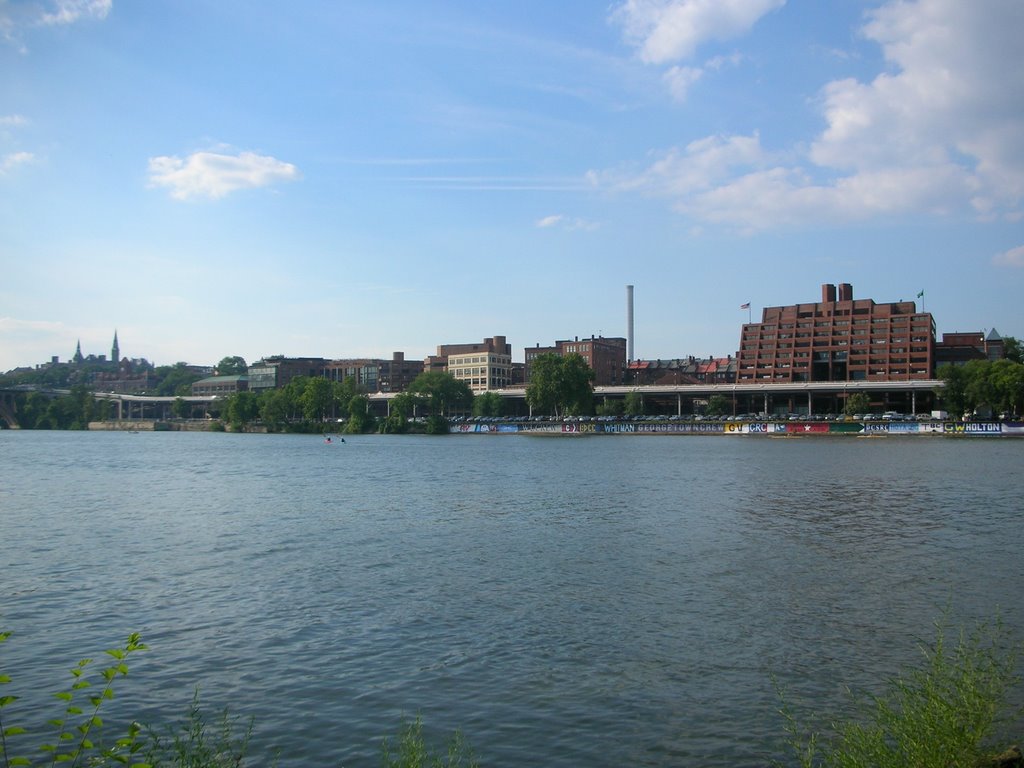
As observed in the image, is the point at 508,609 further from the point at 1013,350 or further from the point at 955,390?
the point at 1013,350

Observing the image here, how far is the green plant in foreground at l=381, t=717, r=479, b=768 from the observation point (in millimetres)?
10961

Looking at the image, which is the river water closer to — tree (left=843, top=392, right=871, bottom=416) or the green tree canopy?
the green tree canopy

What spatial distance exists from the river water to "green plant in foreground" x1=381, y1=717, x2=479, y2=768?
29cm

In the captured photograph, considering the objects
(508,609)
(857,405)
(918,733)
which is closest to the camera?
(918,733)

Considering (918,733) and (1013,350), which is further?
(1013,350)

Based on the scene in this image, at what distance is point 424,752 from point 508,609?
9.43 meters

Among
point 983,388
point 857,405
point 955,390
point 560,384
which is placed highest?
point 560,384

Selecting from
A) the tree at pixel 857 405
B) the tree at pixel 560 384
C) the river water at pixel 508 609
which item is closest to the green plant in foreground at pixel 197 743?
the river water at pixel 508 609

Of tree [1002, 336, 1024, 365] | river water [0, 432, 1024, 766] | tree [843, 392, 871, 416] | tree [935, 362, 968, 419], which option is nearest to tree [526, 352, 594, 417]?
tree [843, 392, 871, 416]

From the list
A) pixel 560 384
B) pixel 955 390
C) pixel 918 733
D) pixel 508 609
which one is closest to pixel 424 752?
pixel 918 733

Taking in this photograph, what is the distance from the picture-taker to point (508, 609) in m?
21.5

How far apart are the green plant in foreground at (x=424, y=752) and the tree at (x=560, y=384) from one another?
171494 mm

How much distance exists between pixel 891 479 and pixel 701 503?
24188 millimetres

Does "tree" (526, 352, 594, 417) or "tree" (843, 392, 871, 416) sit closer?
"tree" (843, 392, 871, 416)
